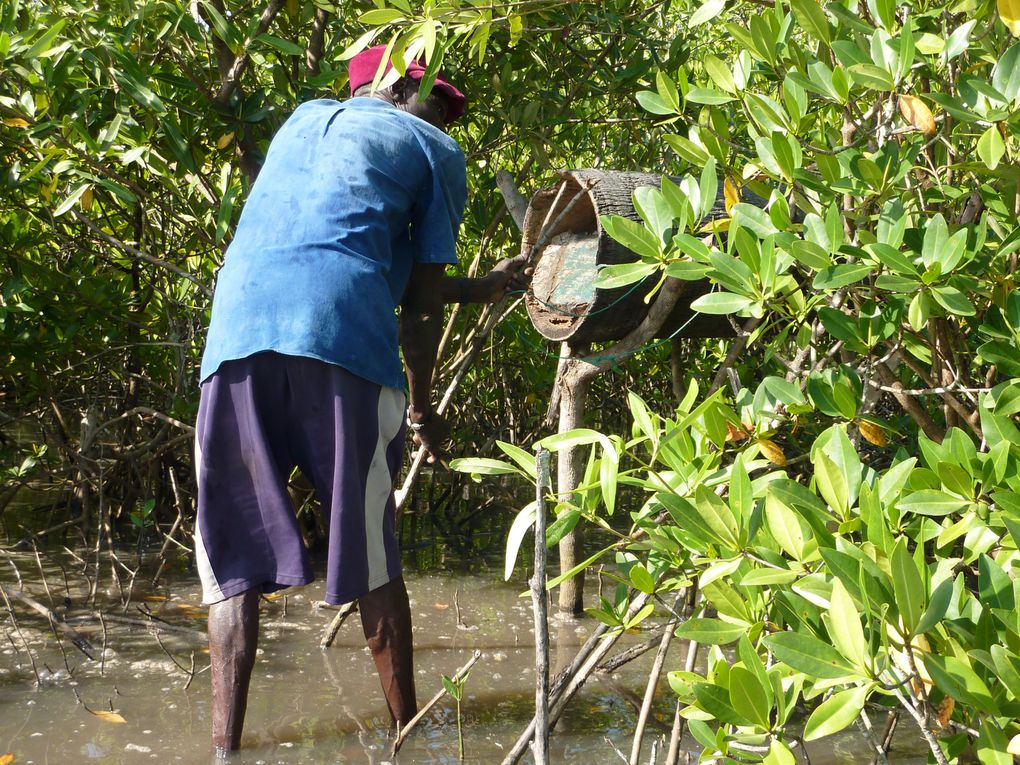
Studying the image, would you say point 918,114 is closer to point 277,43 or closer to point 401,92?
point 401,92

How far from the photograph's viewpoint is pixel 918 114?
1.68 m

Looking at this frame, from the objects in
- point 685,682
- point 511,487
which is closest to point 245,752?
point 685,682

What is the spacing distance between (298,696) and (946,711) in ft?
6.37

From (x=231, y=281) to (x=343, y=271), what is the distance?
0.92 feet

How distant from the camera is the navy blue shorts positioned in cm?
238

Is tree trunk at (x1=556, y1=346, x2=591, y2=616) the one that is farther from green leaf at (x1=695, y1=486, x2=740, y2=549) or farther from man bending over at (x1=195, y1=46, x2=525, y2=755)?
green leaf at (x1=695, y1=486, x2=740, y2=549)

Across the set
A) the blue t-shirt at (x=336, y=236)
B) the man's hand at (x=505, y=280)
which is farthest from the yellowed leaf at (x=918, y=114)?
the man's hand at (x=505, y=280)

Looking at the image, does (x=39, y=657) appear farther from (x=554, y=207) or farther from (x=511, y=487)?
(x=511, y=487)

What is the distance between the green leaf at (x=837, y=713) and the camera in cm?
113

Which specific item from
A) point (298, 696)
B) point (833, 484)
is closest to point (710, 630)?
point (833, 484)

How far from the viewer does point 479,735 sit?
2666 millimetres

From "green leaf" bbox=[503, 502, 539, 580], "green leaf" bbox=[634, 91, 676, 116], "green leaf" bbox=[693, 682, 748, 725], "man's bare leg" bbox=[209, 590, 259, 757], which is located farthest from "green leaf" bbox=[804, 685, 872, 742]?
"man's bare leg" bbox=[209, 590, 259, 757]

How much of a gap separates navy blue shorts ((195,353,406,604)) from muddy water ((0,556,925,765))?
45cm

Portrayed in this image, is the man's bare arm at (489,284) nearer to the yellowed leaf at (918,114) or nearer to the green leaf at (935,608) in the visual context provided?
the yellowed leaf at (918,114)
